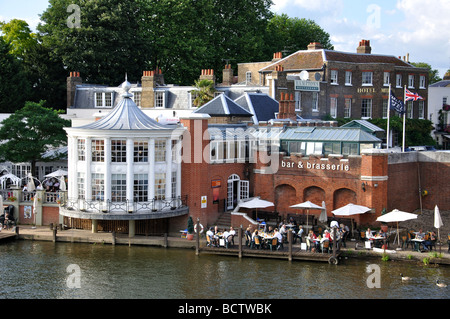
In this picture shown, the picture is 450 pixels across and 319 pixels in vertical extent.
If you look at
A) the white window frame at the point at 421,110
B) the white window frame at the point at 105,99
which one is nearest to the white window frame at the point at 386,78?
the white window frame at the point at 421,110

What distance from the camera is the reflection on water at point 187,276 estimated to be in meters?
29.2

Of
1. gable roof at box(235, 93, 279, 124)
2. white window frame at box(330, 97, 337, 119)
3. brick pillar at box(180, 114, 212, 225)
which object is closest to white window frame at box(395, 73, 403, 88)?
white window frame at box(330, 97, 337, 119)

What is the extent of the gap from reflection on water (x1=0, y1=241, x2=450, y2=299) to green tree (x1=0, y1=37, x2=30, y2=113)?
88.8 ft

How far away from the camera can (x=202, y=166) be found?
40531mm

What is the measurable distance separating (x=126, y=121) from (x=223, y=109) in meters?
9.06

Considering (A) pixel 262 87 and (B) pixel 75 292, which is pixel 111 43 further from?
(B) pixel 75 292

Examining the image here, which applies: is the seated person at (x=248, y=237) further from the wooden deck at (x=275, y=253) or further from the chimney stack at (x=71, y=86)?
the chimney stack at (x=71, y=86)

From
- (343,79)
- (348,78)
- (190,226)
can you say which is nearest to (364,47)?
(348,78)

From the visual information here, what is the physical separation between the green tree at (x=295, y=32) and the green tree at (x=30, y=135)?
145ft

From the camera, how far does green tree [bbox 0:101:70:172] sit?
151 ft

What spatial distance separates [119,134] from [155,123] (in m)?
2.60

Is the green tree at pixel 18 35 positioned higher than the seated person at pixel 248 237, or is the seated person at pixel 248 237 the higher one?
the green tree at pixel 18 35

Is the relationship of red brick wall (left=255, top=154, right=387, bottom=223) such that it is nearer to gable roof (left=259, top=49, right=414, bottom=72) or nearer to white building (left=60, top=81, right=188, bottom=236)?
white building (left=60, top=81, right=188, bottom=236)

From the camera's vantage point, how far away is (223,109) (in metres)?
45.8
